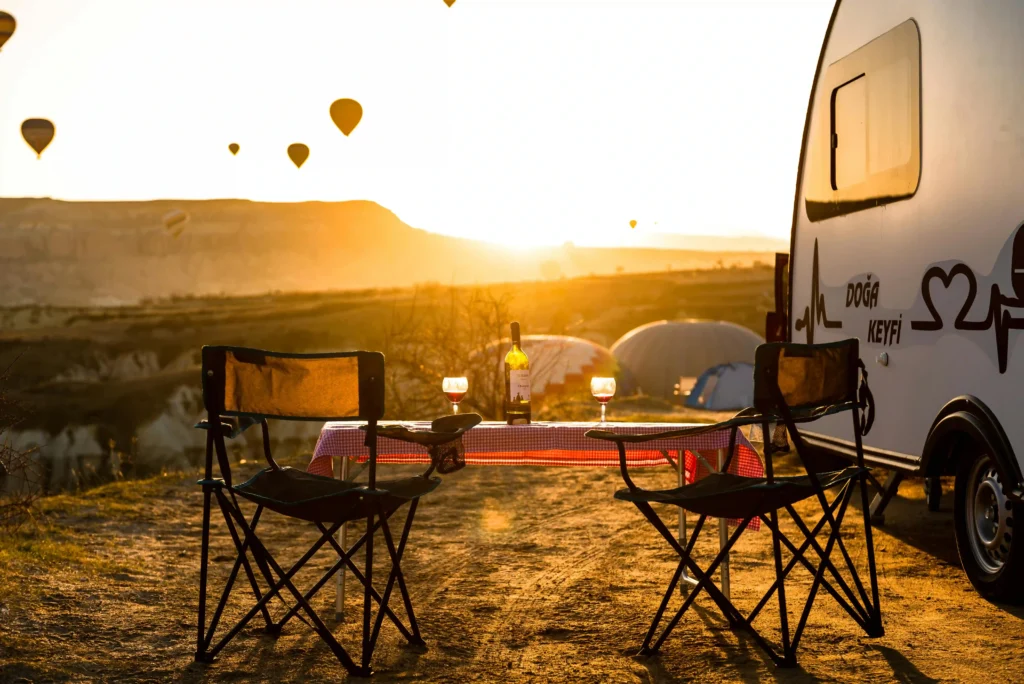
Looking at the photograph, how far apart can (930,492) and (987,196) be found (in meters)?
2.59

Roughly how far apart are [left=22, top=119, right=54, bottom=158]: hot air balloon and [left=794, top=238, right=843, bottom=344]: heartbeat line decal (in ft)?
115

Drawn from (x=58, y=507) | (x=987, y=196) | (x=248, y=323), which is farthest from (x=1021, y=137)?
(x=248, y=323)

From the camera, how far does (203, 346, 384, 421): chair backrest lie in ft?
13.6

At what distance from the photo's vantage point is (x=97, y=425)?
105ft

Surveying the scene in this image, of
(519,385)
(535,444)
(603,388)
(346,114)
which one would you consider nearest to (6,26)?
(346,114)

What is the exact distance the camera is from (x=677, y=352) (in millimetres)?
26797

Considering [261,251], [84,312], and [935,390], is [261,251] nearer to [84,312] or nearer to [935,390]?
[84,312]

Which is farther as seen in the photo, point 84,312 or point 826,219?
point 84,312

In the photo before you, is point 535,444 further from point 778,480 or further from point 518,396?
point 778,480

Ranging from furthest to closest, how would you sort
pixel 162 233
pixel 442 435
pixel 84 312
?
pixel 162 233 < pixel 84 312 < pixel 442 435

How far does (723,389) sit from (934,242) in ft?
60.6

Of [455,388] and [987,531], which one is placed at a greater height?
[455,388]

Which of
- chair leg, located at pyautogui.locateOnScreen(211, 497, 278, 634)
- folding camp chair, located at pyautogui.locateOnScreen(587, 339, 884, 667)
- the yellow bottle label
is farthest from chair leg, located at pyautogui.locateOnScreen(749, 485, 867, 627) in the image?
chair leg, located at pyautogui.locateOnScreen(211, 497, 278, 634)

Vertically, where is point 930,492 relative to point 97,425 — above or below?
above
